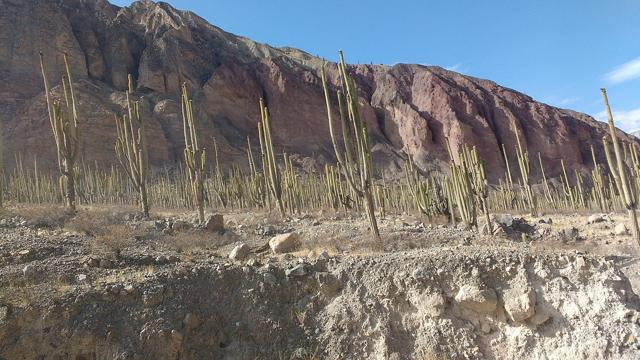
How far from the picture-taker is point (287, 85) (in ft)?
172

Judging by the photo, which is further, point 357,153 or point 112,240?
point 357,153

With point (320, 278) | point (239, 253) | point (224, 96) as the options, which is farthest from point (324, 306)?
point (224, 96)

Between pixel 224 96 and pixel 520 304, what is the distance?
4633 centimetres

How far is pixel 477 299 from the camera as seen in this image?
18.4 feet

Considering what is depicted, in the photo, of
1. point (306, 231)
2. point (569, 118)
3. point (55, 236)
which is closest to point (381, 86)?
point (569, 118)

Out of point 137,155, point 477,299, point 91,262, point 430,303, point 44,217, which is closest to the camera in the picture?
point 477,299

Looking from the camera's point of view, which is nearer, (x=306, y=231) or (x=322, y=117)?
(x=306, y=231)

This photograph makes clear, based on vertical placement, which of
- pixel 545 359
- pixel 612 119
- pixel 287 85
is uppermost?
pixel 287 85

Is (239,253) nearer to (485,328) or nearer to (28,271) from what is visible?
(28,271)

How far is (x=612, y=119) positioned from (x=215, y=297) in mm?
9246

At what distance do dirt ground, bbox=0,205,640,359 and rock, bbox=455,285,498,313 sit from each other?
1 centimetres

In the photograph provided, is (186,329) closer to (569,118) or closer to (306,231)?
(306,231)

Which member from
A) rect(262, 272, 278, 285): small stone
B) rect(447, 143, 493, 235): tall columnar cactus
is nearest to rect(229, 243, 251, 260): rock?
rect(262, 272, 278, 285): small stone

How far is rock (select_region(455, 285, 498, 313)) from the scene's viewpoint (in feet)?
18.4
